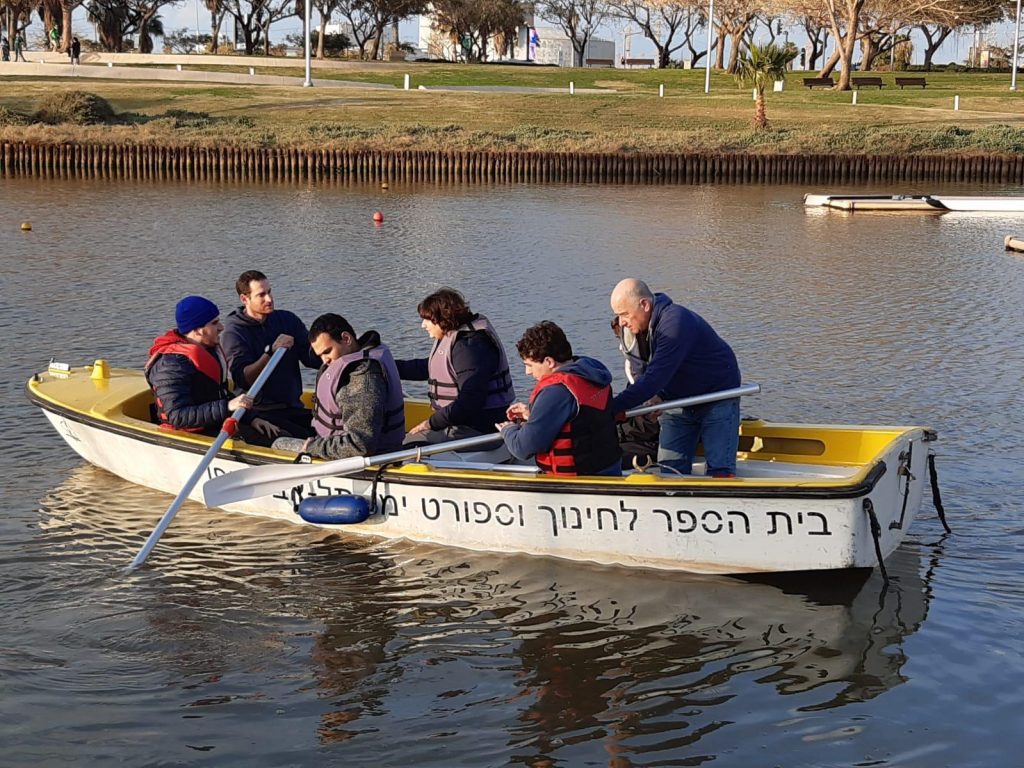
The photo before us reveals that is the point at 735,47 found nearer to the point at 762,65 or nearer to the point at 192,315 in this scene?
the point at 762,65

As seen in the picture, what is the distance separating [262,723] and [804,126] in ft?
136

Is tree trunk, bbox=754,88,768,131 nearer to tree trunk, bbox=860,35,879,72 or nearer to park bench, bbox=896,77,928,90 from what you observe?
park bench, bbox=896,77,928,90

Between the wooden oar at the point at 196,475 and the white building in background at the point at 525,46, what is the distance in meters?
76.7

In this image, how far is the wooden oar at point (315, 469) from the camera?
8102 millimetres

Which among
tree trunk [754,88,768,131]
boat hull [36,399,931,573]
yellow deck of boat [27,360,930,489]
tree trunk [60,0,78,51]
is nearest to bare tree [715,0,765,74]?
tree trunk [754,88,768,131]

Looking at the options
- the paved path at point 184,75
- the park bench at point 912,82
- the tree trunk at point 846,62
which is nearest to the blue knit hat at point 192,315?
the paved path at point 184,75

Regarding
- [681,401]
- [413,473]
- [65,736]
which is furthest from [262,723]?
[681,401]

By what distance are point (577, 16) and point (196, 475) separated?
79.8 metres

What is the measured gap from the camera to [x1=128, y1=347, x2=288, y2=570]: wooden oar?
8273 mm

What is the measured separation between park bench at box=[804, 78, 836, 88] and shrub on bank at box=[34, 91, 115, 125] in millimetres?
31941

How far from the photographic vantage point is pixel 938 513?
29.0 ft

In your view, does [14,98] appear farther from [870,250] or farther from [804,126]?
[870,250]

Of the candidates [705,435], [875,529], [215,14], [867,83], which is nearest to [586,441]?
[705,435]

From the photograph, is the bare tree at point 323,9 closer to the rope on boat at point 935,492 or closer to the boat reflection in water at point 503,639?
the boat reflection in water at point 503,639
